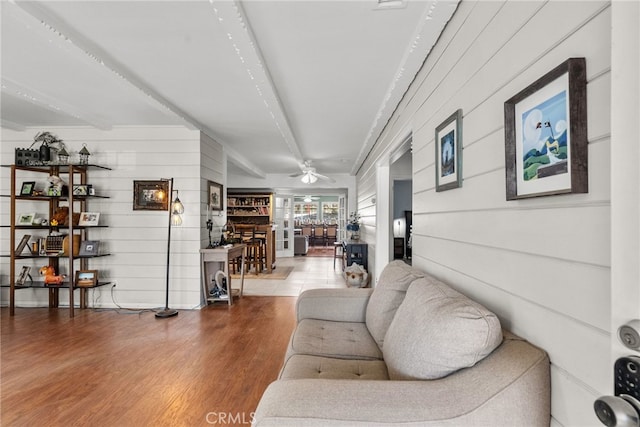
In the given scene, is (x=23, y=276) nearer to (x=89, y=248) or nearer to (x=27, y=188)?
(x=89, y=248)

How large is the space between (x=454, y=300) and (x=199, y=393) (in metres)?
1.83

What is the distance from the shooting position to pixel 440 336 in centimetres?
112

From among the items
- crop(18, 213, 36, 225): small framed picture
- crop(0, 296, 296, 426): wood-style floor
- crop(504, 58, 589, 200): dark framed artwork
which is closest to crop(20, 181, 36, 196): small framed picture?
crop(18, 213, 36, 225): small framed picture

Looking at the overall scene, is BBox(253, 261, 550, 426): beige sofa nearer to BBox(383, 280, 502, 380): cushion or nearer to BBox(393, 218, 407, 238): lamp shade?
BBox(383, 280, 502, 380): cushion

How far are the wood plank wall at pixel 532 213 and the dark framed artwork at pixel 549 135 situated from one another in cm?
3

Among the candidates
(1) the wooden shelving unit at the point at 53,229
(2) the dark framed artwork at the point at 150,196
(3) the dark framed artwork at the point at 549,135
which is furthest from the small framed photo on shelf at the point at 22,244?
(3) the dark framed artwork at the point at 549,135

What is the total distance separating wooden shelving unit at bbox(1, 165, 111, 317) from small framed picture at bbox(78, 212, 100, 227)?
52 mm

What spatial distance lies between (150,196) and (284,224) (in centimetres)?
576

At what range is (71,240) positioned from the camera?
3.87 metres

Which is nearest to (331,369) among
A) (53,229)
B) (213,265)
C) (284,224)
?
(213,265)

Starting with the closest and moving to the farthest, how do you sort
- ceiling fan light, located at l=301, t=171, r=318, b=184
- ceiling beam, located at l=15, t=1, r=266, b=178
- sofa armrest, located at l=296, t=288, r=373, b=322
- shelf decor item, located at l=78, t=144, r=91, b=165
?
ceiling beam, located at l=15, t=1, r=266, b=178
sofa armrest, located at l=296, t=288, r=373, b=322
shelf decor item, located at l=78, t=144, r=91, b=165
ceiling fan light, located at l=301, t=171, r=318, b=184

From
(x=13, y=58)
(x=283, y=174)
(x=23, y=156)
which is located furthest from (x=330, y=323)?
(x=283, y=174)

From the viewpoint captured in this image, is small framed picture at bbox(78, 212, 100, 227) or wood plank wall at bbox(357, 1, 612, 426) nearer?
wood plank wall at bbox(357, 1, 612, 426)

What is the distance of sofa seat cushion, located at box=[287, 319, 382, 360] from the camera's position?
1744 mm
